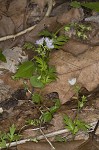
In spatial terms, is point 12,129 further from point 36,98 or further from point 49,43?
point 49,43

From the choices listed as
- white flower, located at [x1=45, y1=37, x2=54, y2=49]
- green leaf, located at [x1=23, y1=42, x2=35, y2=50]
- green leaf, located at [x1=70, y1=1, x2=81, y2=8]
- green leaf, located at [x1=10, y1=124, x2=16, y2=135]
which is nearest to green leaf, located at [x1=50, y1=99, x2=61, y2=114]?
green leaf, located at [x1=10, y1=124, x2=16, y2=135]

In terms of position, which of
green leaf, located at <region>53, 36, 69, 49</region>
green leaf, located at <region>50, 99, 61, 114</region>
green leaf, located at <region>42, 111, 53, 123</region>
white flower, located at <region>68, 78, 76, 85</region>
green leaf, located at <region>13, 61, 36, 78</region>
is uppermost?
green leaf, located at <region>53, 36, 69, 49</region>

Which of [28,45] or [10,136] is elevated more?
[28,45]

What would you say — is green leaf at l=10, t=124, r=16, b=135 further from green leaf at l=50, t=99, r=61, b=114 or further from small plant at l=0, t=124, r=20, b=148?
green leaf at l=50, t=99, r=61, b=114

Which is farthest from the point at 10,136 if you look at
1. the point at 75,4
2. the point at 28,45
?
the point at 75,4

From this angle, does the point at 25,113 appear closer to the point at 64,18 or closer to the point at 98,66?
the point at 98,66

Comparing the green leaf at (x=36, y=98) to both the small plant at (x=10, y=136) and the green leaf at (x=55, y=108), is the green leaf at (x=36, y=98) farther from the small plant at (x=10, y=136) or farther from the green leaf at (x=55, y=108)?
the small plant at (x=10, y=136)
